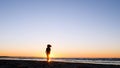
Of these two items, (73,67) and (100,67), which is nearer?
(73,67)

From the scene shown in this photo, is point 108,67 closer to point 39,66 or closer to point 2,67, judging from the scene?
point 39,66

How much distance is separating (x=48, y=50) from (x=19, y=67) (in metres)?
7.06

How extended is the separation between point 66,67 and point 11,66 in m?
4.84

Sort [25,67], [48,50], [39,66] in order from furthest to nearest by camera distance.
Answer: [48,50], [39,66], [25,67]

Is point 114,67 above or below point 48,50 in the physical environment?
below

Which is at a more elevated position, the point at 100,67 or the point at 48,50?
the point at 48,50

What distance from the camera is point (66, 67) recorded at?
18.9 metres

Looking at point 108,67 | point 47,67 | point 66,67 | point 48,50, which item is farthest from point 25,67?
point 108,67

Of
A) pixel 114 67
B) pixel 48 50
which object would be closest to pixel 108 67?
pixel 114 67

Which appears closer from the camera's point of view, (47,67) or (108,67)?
(47,67)

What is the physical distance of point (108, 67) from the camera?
2070 cm

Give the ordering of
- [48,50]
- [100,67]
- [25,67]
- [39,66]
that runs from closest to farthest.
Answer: [25,67], [39,66], [100,67], [48,50]

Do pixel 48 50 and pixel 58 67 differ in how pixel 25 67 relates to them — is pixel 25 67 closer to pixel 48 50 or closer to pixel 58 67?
pixel 58 67

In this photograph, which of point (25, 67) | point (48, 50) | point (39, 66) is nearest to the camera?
point (25, 67)
